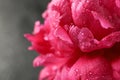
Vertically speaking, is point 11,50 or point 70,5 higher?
point 11,50

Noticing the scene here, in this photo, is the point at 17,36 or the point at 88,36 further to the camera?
the point at 17,36

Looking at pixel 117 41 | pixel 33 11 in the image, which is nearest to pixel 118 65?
pixel 117 41

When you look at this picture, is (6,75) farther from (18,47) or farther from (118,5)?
Answer: (118,5)

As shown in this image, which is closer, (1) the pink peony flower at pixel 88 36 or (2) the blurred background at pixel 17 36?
(1) the pink peony flower at pixel 88 36

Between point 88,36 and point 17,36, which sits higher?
point 17,36

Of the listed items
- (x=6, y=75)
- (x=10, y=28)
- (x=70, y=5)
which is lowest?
(x=70, y=5)
